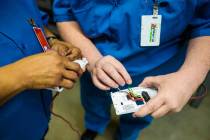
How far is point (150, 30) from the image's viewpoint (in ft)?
3.23

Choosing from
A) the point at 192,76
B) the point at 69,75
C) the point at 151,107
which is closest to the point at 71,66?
the point at 69,75

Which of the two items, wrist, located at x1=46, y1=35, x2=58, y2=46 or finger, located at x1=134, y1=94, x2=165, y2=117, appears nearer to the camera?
finger, located at x1=134, y1=94, x2=165, y2=117

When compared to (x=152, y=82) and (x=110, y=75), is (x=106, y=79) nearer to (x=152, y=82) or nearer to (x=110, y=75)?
(x=110, y=75)

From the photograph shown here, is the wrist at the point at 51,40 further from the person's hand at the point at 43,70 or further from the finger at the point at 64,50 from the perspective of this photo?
the person's hand at the point at 43,70

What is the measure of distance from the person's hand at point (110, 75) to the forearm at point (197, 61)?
21cm

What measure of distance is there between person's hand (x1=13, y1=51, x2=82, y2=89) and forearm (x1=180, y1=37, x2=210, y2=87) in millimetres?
426

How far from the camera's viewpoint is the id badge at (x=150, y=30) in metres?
0.96

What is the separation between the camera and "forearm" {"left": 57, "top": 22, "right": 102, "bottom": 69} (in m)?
1.04

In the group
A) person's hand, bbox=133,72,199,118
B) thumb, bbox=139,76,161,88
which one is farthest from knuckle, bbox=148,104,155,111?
thumb, bbox=139,76,161,88

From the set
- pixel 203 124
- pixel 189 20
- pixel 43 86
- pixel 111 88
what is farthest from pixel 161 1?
pixel 203 124

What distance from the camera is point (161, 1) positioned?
36.7 inches

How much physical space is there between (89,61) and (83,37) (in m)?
0.12

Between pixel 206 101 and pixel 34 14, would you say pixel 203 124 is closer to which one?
pixel 206 101

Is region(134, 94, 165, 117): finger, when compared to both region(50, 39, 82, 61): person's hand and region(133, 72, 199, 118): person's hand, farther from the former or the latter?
region(50, 39, 82, 61): person's hand
